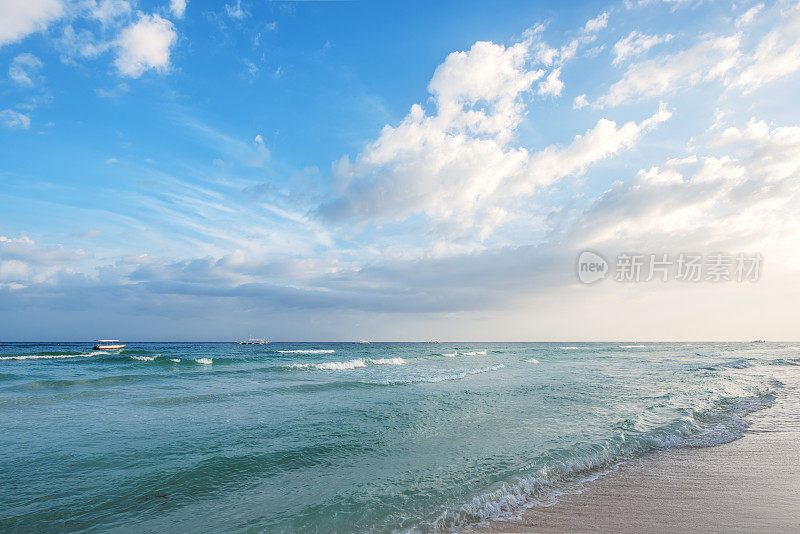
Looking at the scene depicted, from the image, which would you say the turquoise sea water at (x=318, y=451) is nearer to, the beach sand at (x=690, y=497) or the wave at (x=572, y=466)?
the wave at (x=572, y=466)

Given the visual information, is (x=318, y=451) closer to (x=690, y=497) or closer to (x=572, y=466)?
(x=572, y=466)

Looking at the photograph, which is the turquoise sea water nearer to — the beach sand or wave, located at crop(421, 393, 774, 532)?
wave, located at crop(421, 393, 774, 532)

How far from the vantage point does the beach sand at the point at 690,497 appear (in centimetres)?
538

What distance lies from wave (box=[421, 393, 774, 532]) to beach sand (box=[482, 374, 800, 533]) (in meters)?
0.24

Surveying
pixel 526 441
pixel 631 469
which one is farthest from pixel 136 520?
pixel 631 469

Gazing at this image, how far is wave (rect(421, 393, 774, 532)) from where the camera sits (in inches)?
227

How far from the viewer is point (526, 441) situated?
943 cm

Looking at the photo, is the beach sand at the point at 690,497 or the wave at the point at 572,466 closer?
the beach sand at the point at 690,497

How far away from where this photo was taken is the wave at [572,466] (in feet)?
19.0

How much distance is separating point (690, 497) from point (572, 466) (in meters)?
1.97

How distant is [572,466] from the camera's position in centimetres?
782

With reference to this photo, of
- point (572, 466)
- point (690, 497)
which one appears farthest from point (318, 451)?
point (690, 497)

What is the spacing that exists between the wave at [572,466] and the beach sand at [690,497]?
24 cm

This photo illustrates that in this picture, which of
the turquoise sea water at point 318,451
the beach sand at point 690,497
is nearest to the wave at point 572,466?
the turquoise sea water at point 318,451
